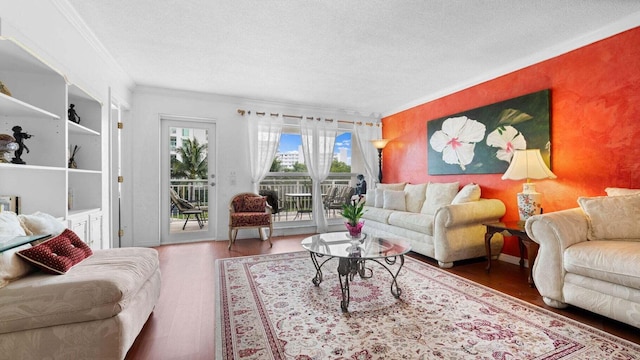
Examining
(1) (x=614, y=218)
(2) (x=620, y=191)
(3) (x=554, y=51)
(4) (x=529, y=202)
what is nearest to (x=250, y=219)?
(4) (x=529, y=202)

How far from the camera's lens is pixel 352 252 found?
97.3 inches

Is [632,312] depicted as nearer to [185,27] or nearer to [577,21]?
[577,21]

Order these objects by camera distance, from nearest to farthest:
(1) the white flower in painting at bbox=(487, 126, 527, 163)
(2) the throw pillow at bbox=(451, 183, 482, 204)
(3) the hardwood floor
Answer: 1. (3) the hardwood floor
2. (1) the white flower in painting at bbox=(487, 126, 527, 163)
3. (2) the throw pillow at bbox=(451, 183, 482, 204)

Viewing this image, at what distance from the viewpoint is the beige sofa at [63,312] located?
1328 mm

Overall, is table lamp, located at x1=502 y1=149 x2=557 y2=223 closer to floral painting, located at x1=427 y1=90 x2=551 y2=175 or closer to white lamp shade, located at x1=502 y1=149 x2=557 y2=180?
white lamp shade, located at x1=502 y1=149 x2=557 y2=180

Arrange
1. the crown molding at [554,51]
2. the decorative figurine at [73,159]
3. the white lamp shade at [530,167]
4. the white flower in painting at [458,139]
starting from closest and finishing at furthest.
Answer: the crown molding at [554,51] → the decorative figurine at [73,159] → the white lamp shade at [530,167] → the white flower in painting at [458,139]

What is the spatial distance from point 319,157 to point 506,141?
303 centimetres

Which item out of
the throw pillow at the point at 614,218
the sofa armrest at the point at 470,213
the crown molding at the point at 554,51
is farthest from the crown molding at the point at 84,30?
the throw pillow at the point at 614,218

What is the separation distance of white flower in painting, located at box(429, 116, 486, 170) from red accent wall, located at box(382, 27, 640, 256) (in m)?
0.36

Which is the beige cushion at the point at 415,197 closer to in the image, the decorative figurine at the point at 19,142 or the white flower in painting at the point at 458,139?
the white flower in painting at the point at 458,139

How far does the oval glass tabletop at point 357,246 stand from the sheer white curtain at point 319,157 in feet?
7.76

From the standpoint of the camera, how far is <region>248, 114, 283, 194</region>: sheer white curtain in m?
5.00

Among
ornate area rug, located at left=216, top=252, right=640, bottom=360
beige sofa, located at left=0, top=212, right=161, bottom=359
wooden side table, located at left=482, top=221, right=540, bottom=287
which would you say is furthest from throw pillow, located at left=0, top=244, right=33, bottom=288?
wooden side table, located at left=482, top=221, right=540, bottom=287

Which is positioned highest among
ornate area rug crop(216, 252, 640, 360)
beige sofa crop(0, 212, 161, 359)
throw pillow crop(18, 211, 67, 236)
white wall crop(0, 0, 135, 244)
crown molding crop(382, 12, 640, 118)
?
crown molding crop(382, 12, 640, 118)
